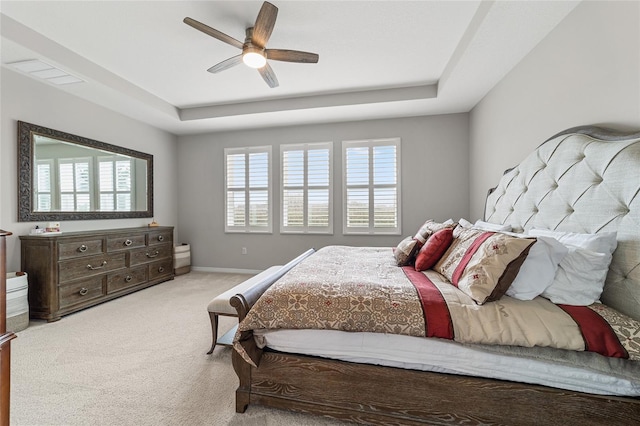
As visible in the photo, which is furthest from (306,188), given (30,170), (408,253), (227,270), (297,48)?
(30,170)

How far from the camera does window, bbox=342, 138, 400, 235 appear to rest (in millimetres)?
4281

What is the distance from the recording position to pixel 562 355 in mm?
1190

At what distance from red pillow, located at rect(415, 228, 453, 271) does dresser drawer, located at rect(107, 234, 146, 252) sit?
3778 mm

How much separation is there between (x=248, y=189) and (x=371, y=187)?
88.0 inches

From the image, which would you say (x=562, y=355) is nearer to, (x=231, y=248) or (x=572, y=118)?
(x=572, y=118)

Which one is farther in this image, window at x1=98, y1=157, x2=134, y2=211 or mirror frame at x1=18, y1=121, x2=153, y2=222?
window at x1=98, y1=157, x2=134, y2=211

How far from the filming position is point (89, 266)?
10.4 feet

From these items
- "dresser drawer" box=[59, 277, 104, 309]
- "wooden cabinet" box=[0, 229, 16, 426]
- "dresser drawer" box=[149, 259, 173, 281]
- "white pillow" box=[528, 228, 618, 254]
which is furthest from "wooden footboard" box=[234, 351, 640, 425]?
"dresser drawer" box=[149, 259, 173, 281]

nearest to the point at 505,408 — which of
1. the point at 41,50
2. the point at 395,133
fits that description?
the point at 395,133

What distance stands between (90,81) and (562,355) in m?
4.62

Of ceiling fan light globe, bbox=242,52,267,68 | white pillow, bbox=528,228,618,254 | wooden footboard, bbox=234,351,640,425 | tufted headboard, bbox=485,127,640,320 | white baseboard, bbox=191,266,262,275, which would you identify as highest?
ceiling fan light globe, bbox=242,52,267,68

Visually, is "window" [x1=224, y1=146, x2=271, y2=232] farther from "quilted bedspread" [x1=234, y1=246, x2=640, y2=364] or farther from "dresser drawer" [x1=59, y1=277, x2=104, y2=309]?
"quilted bedspread" [x1=234, y1=246, x2=640, y2=364]

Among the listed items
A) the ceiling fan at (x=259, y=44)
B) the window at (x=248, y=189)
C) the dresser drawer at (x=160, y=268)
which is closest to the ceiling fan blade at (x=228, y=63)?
the ceiling fan at (x=259, y=44)

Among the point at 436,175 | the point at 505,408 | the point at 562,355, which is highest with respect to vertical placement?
the point at 436,175
